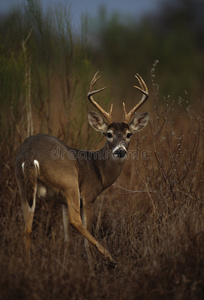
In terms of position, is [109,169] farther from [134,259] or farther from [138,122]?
[134,259]

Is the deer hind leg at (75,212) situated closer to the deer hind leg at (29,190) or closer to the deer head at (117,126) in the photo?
the deer hind leg at (29,190)

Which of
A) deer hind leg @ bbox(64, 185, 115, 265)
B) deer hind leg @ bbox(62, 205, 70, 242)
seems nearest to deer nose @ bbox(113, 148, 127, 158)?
deer hind leg @ bbox(64, 185, 115, 265)

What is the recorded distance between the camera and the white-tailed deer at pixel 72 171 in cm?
488

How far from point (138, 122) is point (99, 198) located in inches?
61.6

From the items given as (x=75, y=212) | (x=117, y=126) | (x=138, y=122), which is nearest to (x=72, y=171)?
(x=75, y=212)

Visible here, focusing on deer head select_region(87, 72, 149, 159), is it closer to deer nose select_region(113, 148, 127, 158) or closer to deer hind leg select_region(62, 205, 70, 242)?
deer nose select_region(113, 148, 127, 158)

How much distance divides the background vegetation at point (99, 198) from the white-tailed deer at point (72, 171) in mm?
248

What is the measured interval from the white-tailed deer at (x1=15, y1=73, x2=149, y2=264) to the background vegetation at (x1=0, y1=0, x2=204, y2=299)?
248mm

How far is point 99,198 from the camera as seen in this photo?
7004mm

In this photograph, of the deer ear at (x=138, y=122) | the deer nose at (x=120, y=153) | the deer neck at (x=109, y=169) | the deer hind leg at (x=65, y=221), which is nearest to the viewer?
the deer nose at (x=120, y=153)

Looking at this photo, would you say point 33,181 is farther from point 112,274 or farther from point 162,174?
point 162,174

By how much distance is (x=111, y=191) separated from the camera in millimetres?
7145

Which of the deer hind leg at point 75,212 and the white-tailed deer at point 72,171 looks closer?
the white-tailed deer at point 72,171

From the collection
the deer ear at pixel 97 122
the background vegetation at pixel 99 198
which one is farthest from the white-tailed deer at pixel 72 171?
the background vegetation at pixel 99 198
